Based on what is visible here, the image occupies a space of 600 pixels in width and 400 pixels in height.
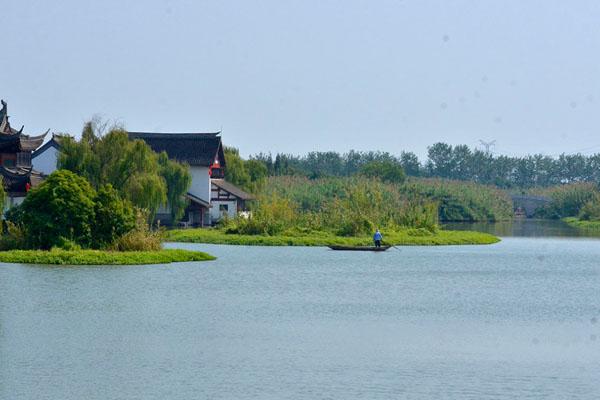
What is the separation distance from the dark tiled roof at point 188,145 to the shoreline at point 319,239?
8.45 metres

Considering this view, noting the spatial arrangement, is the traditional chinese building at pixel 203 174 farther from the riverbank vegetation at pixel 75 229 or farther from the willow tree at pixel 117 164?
the riverbank vegetation at pixel 75 229

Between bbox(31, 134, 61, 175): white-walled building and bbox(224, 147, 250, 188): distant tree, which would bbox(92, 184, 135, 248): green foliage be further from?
bbox(224, 147, 250, 188): distant tree

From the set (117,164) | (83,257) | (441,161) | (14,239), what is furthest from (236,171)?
(441,161)

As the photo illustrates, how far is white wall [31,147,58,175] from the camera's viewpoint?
65688 millimetres

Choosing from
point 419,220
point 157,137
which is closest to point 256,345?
point 419,220

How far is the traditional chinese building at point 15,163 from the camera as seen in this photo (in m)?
52.3

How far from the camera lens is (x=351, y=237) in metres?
56.8

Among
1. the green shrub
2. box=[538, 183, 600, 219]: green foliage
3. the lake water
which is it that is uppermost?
box=[538, 183, 600, 219]: green foliage

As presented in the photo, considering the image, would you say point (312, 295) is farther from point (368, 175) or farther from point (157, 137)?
point (368, 175)

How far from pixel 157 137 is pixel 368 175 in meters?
40.1

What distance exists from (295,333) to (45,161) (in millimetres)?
44378

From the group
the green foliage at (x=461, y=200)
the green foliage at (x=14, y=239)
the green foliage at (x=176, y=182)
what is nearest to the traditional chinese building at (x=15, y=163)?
the green foliage at (x=176, y=182)

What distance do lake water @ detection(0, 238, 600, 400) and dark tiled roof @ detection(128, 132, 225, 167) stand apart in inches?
1141

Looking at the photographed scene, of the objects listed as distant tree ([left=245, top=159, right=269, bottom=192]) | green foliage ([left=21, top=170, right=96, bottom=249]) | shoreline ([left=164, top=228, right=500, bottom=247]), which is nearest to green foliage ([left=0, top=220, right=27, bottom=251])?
green foliage ([left=21, top=170, right=96, bottom=249])
